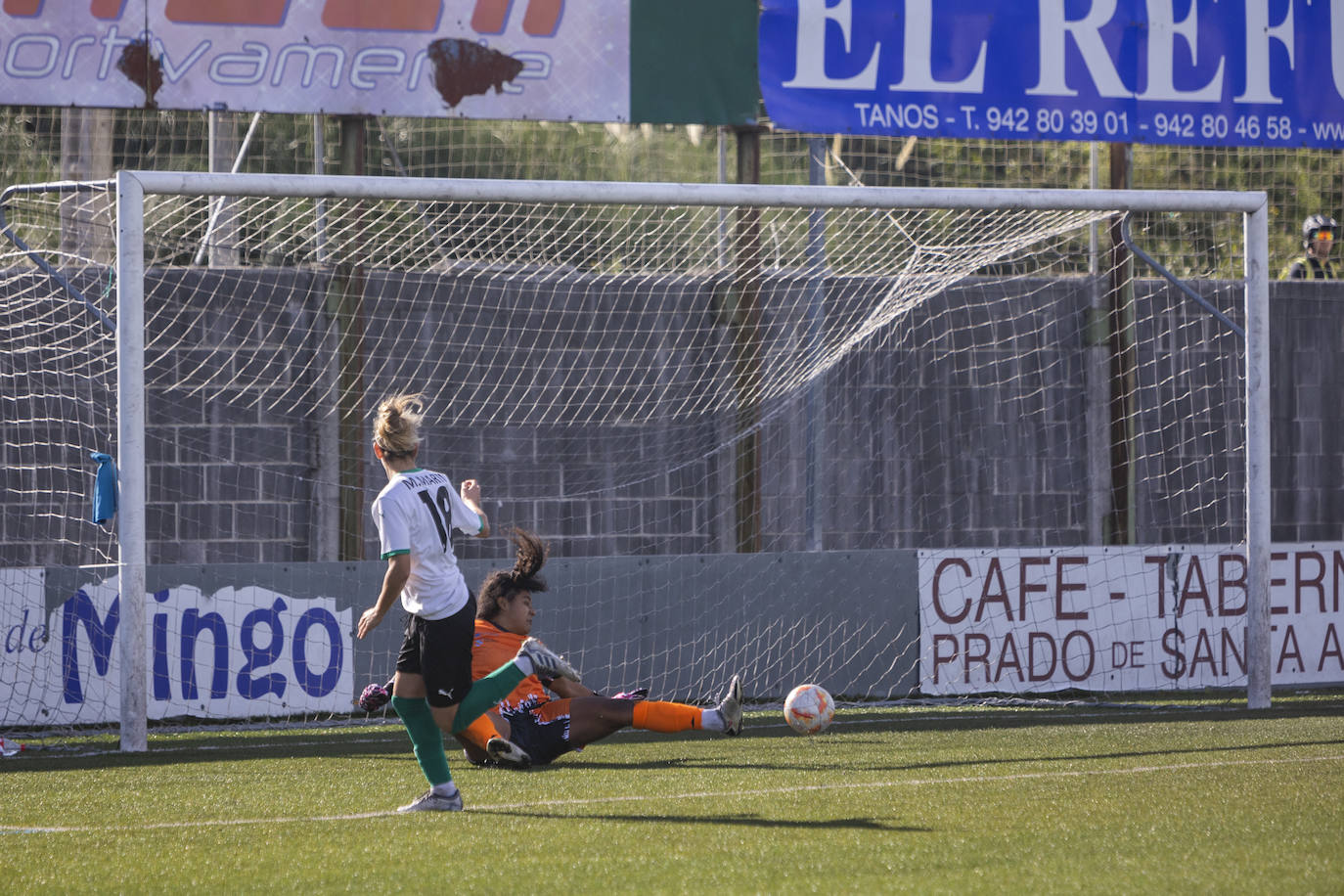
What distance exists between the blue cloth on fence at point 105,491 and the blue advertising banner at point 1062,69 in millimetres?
5254

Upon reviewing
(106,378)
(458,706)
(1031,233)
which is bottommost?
(458,706)

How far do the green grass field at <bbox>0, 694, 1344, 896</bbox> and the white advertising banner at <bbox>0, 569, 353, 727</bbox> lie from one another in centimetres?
88

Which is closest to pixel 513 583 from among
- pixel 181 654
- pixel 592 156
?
pixel 181 654

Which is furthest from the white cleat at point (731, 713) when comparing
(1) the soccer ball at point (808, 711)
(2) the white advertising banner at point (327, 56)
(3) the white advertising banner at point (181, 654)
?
(2) the white advertising banner at point (327, 56)

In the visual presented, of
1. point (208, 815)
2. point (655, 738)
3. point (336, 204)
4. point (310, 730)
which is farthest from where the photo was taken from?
point (336, 204)

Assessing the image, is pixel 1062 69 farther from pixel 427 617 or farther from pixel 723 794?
pixel 427 617

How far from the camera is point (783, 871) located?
13.1ft

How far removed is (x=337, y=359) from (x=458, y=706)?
5.24 m

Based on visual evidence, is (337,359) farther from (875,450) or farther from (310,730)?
(875,450)

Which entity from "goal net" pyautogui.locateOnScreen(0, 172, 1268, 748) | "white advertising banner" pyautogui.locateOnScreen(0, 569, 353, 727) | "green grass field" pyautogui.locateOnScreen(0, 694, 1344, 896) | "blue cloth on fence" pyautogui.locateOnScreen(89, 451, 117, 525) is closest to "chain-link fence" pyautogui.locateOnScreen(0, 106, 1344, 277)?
"goal net" pyautogui.locateOnScreen(0, 172, 1268, 748)

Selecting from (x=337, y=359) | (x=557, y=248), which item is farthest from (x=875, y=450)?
(x=337, y=359)

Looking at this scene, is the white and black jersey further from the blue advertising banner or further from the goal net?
the blue advertising banner

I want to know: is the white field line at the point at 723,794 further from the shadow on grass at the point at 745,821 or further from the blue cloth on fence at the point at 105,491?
the blue cloth on fence at the point at 105,491

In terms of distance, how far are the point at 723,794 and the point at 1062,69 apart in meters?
7.10
